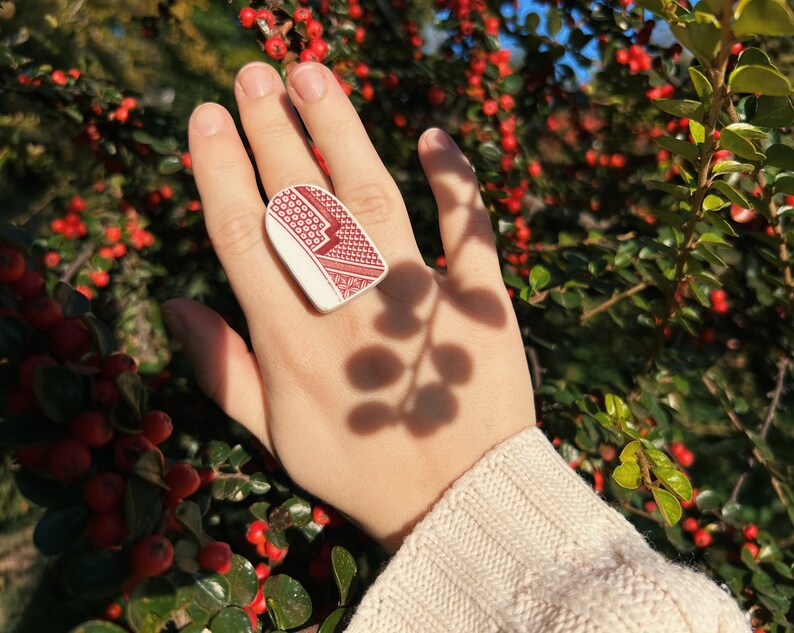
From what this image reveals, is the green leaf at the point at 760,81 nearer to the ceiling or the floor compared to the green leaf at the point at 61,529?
nearer to the ceiling

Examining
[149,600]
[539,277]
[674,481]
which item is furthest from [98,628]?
[539,277]

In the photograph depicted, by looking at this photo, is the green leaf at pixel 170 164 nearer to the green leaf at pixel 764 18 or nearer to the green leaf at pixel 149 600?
the green leaf at pixel 149 600

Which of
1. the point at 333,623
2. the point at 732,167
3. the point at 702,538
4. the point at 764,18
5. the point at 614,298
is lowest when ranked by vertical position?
the point at 702,538

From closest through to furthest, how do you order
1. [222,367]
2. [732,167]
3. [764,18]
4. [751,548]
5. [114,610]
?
[764,18]
[732,167]
[114,610]
[222,367]
[751,548]

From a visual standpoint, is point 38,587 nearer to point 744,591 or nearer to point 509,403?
point 509,403

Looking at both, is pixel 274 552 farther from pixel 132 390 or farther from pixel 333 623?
pixel 132 390

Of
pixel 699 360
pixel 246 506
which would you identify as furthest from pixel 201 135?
pixel 699 360

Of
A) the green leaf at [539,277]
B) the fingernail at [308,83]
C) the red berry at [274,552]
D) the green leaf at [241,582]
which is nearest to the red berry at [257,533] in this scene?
the red berry at [274,552]
